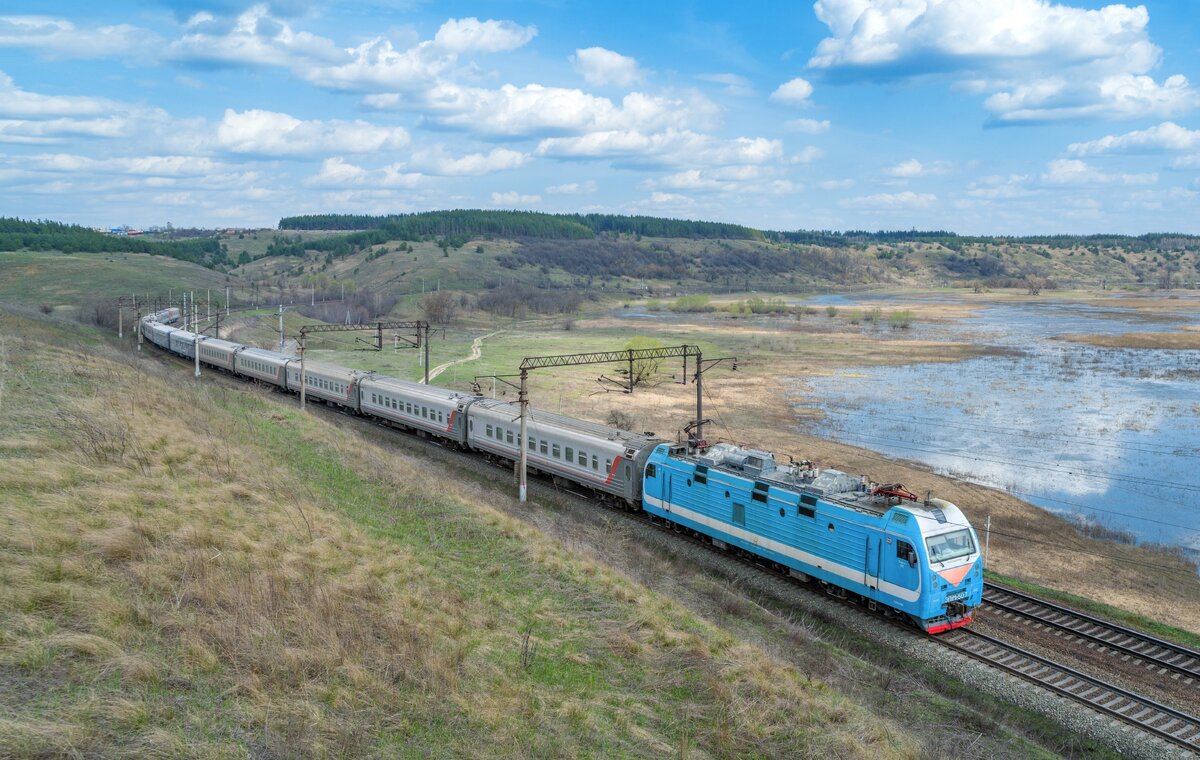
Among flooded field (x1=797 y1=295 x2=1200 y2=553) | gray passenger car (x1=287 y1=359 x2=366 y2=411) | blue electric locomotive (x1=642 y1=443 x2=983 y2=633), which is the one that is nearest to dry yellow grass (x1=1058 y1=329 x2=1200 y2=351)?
flooded field (x1=797 y1=295 x2=1200 y2=553)

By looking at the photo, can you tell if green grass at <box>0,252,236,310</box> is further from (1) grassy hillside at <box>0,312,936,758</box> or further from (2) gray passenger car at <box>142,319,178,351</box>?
(1) grassy hillside at <box>0,312,936,758</box>

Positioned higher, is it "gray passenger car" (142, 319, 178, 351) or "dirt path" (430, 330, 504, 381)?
"gray passenger car" (142, 319, 178, 351)

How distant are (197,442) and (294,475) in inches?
123

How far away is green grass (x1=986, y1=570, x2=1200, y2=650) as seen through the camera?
23031 millimetres

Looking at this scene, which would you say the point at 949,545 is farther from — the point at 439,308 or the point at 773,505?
the point at 439,308

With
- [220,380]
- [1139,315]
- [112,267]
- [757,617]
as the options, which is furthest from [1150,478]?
[112,267]

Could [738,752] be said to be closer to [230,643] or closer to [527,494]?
[230,643]

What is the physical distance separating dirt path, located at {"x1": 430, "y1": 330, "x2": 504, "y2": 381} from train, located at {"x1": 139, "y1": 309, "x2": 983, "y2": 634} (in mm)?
38482

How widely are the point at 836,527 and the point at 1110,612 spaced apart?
9299 millimetres

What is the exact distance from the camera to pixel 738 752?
44.5ft

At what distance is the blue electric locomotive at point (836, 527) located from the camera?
21141 mm

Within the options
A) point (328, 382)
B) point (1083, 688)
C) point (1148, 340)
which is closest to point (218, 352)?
point (328, 382)

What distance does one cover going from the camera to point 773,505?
25.0 m

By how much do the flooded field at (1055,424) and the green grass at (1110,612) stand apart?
40.7ft
